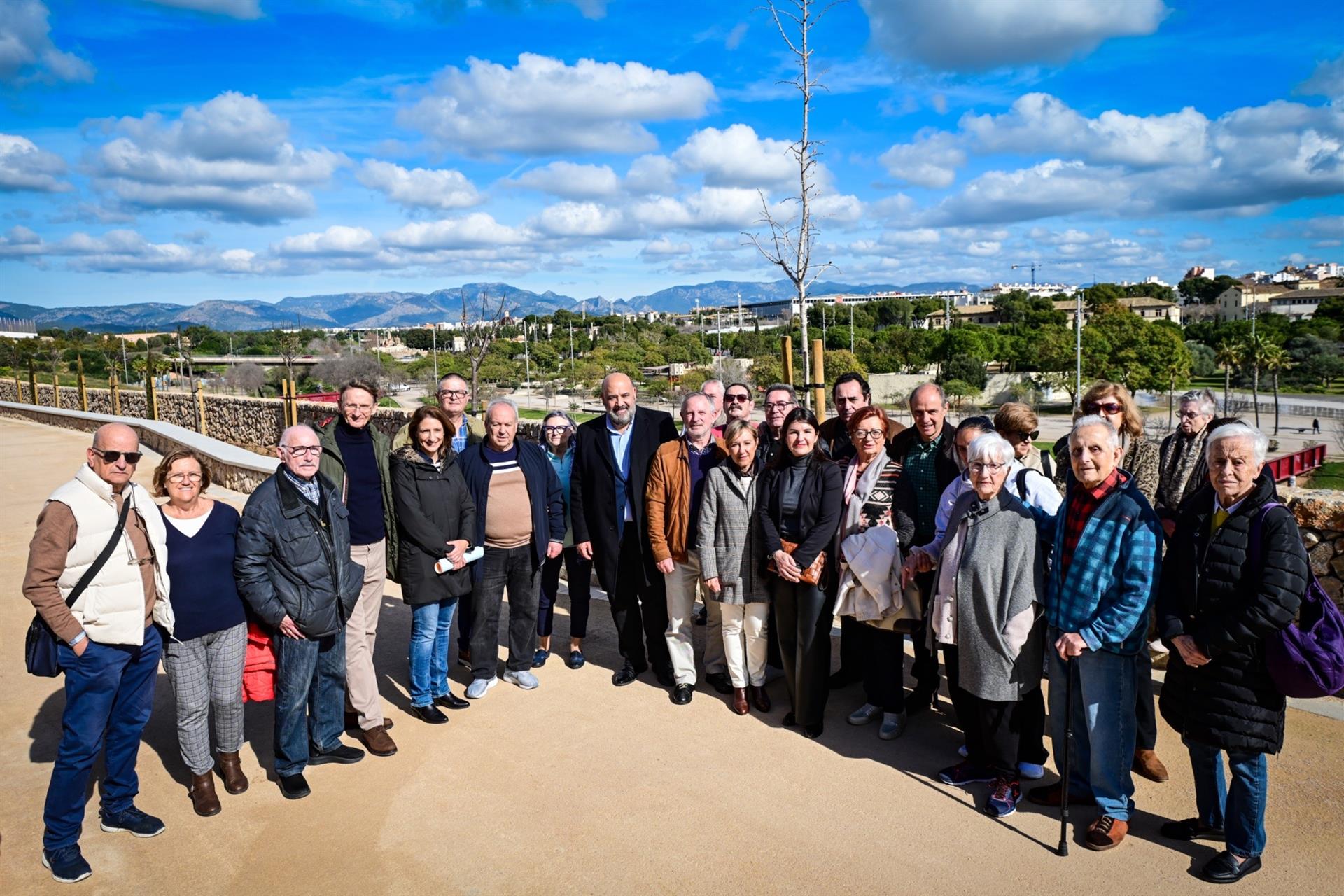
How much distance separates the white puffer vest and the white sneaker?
6.97 ft

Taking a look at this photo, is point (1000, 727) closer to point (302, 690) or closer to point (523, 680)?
point (523, 680)

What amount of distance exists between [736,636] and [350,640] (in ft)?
6.80

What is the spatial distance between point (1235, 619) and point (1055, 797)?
1187 millimetres

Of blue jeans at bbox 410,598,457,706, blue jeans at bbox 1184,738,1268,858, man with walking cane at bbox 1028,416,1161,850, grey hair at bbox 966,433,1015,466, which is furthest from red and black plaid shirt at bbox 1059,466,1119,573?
blue jeans at bbox 410,598,457,706

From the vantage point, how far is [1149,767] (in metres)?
3.73

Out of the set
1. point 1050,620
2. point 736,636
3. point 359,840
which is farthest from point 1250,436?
point 359,840

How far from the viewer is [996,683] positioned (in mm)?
3520

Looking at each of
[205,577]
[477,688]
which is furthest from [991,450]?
[205,577]

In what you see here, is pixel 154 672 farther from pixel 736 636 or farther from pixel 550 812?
pixel 736 636

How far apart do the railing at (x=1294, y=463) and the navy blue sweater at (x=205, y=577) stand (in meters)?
4.25

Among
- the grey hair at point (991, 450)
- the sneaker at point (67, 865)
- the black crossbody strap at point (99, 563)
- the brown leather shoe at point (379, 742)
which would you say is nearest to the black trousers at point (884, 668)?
the grey hair at point (991, 450)

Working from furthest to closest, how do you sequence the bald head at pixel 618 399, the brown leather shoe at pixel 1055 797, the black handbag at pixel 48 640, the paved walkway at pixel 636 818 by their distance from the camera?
the bald head at pixel 618 399 < the brown leather shoe at pixel 1055 797 < the black handbag at pixel 48 640 < the paved walkway at pixel 636 818

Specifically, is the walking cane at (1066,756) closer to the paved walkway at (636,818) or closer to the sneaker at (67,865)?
the paved walkway at (636,818)

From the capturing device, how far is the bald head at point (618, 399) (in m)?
4.93
